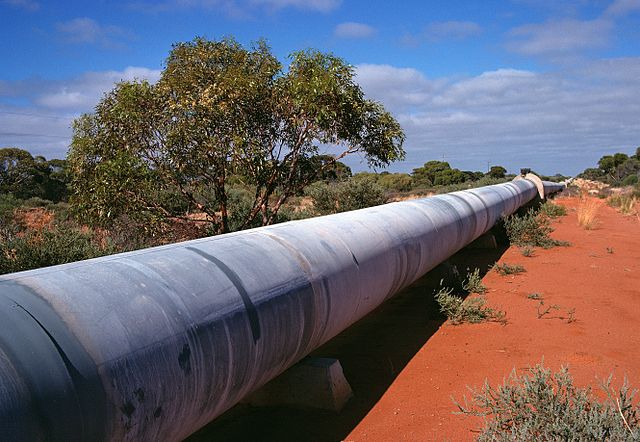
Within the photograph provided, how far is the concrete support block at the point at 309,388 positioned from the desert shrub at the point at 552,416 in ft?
3.13

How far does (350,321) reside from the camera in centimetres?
391

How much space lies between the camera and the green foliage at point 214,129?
9.27 meters

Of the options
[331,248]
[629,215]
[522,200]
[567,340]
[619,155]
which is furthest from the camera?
[619,155]

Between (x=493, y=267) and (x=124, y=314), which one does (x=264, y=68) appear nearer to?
(x=493, y=267)

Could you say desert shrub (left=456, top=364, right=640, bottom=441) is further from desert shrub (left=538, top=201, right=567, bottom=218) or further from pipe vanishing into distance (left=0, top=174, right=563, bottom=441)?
desert shrub (left=538, top=201, right=567, bottom=218)

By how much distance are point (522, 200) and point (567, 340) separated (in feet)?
35.8

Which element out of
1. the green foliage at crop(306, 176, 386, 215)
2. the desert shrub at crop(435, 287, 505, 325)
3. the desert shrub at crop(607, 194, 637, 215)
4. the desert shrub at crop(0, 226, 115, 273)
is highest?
the green foliage at crop(306, 176, 386, 215)

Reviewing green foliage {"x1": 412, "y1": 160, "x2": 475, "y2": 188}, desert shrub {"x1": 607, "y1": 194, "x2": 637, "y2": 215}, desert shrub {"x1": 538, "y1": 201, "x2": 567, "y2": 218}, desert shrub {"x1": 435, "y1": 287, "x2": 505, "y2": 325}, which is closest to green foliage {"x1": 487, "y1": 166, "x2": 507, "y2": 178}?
green foliage {"x1": 412, "y1": 160, "x2": 475, "y2": 188}

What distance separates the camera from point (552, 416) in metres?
2.97

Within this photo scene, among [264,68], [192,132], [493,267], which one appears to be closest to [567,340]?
[493,267]

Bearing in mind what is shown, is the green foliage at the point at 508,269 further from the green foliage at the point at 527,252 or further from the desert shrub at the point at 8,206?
the desert shrub at the point at 8,206

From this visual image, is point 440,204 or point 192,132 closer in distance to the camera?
point 440,204

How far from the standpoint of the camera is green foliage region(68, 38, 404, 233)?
365 inches

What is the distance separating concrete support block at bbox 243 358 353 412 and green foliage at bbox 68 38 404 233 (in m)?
5.78
